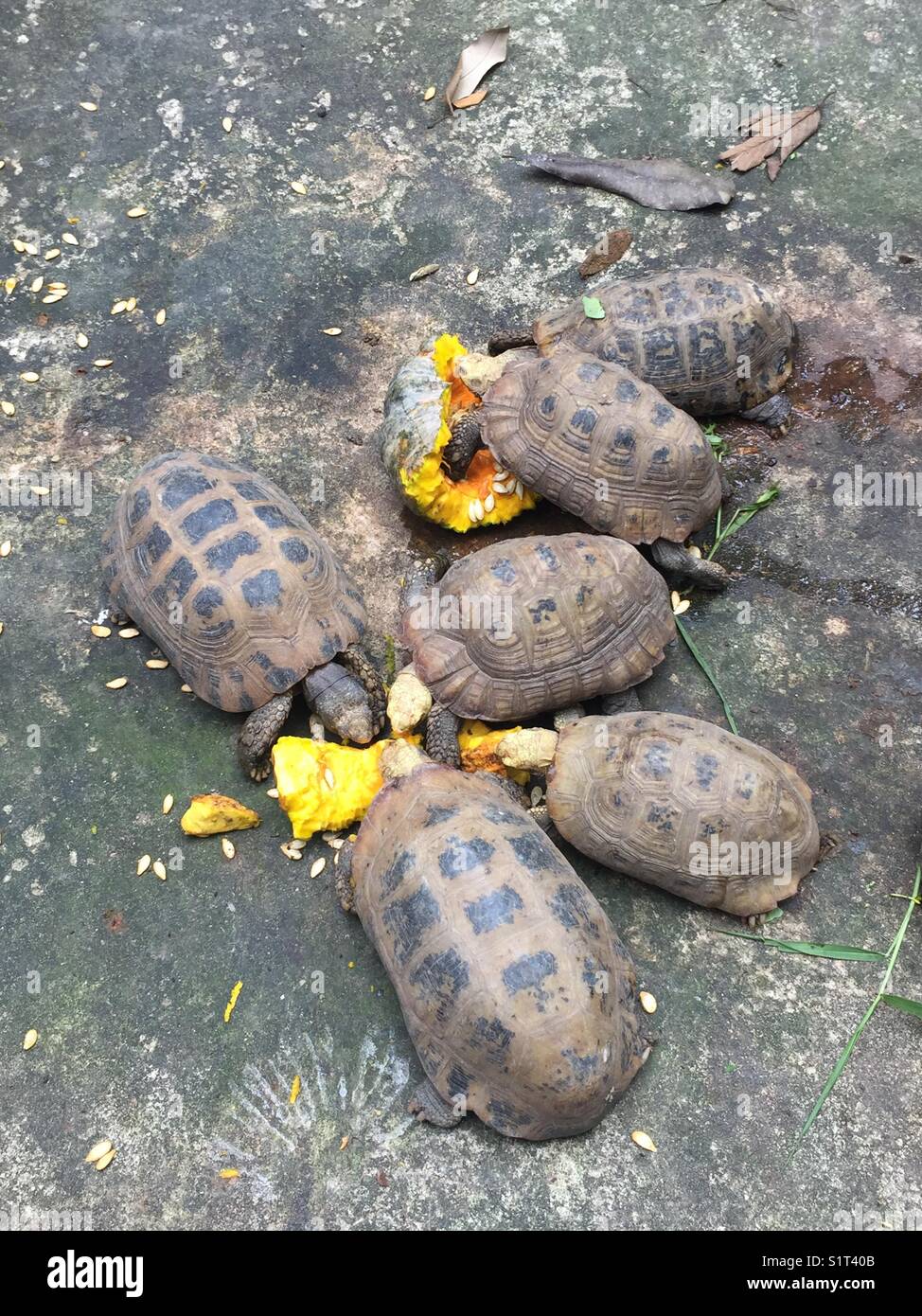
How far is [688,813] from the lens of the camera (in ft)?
15.7

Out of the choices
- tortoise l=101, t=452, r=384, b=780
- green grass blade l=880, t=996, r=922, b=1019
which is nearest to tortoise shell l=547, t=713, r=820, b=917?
green grass blade l=880, t=996, r=922, b=1019

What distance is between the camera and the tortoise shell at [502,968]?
4168mm

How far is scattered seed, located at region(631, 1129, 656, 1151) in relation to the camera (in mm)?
4473

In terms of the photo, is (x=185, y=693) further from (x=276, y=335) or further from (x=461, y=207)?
(x=461, y=207)

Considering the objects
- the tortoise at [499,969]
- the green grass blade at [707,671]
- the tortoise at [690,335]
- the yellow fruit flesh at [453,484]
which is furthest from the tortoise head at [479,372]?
the tortoise at [499,969]

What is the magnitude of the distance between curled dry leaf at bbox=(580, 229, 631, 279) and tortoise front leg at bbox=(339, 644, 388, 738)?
12.6ft

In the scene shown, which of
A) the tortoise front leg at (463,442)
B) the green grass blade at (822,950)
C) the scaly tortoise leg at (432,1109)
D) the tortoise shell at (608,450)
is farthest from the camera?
the tortoise front leg at (463,442)

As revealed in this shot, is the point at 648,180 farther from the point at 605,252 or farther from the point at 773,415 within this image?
the point at 773,415

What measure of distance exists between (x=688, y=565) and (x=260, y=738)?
2812mm

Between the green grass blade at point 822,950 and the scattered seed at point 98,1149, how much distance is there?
125 inches

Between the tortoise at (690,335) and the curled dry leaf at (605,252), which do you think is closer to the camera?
the tortoise at (690,335)

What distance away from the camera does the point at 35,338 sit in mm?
7379

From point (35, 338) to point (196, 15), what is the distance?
412 centimetres

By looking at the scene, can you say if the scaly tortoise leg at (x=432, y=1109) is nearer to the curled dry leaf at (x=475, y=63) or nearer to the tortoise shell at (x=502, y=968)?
the tortoise shell at (x=502, y=968)
